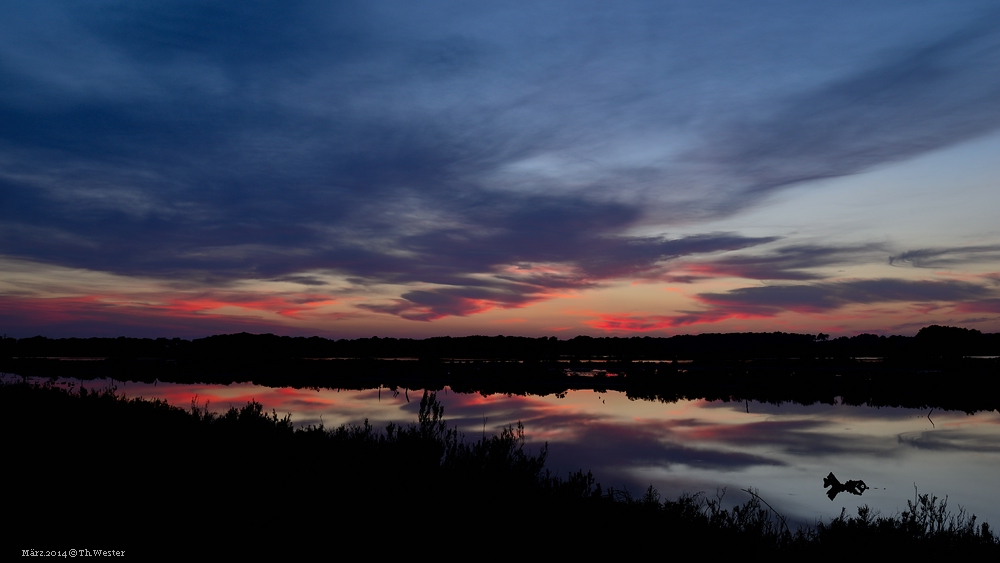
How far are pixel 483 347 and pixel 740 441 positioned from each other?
86.1 m

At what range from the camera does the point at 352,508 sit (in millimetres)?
8070

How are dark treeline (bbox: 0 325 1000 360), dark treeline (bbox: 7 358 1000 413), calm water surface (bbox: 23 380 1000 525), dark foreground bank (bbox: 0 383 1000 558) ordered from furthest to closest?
dark treeline (bbox: 0 325 1000 360) → dark treeline (bbox: 7 358 1000 413) → calm water surface (bbox: 23 380 1000 525) → dark foreground bank (bbox: 0 383 1000 558)

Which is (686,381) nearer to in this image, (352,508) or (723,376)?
(723,376)

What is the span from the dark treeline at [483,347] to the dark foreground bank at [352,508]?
74.4 meters

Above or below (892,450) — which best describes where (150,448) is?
above

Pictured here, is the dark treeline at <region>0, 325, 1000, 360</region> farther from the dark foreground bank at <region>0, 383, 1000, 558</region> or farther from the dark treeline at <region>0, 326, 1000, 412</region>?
the dark foreground bank at <region>0, 383, 1000, 558</region>

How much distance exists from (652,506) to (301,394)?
30.0m

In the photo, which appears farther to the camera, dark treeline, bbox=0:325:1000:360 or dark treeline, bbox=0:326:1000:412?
dark treeline, bbox=0:325:1000:360

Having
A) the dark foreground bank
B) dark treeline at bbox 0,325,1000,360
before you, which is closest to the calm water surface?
the dark foreground bank

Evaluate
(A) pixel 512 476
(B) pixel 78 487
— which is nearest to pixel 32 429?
(B) pixel 78 487

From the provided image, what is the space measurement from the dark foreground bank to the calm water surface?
3.17 m

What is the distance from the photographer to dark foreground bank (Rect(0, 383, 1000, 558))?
283 inches

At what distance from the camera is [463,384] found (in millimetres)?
42656

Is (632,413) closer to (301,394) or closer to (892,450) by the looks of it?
(892,450)
